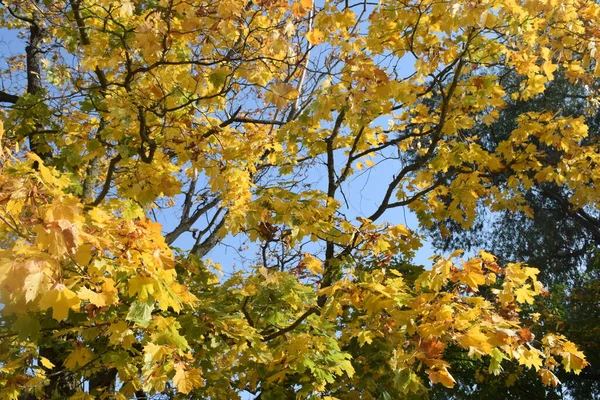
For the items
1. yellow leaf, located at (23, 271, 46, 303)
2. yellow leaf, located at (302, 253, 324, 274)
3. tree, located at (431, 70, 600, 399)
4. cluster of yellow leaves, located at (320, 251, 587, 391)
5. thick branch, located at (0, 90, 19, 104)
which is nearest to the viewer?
yellow leaf, located at (23, 271, 46, 303)

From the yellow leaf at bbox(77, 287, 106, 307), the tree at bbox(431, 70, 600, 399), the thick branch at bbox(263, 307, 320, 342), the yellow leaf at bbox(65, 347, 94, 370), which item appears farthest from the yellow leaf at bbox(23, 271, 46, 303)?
the tree at bbox(431, 70, 600, 399)

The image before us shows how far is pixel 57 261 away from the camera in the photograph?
2016 millimetres

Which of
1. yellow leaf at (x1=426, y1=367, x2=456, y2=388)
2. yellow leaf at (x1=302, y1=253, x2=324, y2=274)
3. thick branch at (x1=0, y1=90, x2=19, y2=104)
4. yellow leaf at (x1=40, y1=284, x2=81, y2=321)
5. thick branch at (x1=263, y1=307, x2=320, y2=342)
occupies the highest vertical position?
thick branch at (x1=0, y1=90, x2=19, y2=104)

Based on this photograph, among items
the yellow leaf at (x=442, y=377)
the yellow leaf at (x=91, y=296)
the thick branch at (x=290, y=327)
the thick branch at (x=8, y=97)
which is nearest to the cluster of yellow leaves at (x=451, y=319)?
the yellow leaf at (x=442, y=377)

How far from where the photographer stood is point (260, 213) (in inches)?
175

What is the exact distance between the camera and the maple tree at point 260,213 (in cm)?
254

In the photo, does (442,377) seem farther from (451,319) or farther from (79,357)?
(79,357)

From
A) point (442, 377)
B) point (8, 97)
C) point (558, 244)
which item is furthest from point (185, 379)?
point (558, 244)

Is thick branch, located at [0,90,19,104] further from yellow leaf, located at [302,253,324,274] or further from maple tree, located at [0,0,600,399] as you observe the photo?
yellow leaf, located at [302,253,324,274]

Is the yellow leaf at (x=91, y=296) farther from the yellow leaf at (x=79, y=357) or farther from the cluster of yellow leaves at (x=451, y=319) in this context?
the yellow leaf at (x=79, y=357)

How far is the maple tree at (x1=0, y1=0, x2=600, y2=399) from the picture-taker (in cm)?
254

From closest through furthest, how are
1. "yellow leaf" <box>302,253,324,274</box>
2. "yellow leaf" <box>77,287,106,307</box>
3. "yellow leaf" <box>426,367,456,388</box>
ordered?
"yellow leaf" <box>77,287,106,307</box> → "yellow leaf" <box>426,367,456,388</box> → "yellow leaf" <box>302,253,324,274</box>

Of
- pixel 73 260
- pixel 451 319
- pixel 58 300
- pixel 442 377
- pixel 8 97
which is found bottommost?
pixel 58 300

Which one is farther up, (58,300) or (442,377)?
(442,377)
